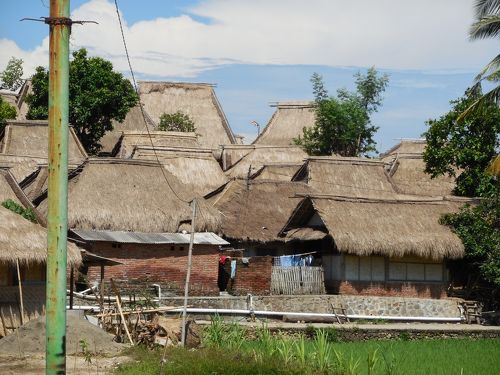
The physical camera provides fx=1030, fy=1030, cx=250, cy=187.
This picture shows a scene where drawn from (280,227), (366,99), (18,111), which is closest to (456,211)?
(280,227)

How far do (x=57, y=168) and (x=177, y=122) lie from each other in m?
45.4

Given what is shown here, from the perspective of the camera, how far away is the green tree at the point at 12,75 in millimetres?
59031

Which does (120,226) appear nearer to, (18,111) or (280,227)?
(280,227)

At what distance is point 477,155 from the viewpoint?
33531 mm

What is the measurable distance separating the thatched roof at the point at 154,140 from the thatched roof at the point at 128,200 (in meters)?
12.5

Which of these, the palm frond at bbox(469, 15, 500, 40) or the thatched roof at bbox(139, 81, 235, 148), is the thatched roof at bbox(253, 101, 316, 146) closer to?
the thatched roof at bbox(139, 81, 235, 148)

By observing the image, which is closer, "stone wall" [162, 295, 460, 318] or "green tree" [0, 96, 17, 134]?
"stone wall" [162, 295, 460, 318]

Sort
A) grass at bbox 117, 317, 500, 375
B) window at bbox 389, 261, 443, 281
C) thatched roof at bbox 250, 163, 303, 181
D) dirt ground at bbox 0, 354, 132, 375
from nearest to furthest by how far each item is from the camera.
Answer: grass at bbox 117, 317, 500, 375 < dirt ground at bbox 0, 354, 132, 375 < window at bbox 389, 261, 443, 281 < thatched roof at bbox 250, 163, 303, 181

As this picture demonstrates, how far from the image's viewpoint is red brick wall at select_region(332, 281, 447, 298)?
30188 mm

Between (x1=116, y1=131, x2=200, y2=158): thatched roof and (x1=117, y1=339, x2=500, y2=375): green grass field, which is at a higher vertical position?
(x1=116, y1=131, x2=200, y2=158): thatched roof

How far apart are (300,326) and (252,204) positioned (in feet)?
33.0

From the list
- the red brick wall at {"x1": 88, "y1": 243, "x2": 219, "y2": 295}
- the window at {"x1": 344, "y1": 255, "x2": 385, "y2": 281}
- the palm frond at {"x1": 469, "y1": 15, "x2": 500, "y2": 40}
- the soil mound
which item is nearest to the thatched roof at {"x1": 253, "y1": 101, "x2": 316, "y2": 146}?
the window at {"x1": 344, "y1": 255, "x2": 385, "y2": 281}

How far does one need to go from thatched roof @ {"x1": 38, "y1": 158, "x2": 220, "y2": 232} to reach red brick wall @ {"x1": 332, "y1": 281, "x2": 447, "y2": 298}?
14.1ft

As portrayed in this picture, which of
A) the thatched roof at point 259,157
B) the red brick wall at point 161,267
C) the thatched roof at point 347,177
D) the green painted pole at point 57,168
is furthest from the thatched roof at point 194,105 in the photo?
the green painted pole at point 57,168
